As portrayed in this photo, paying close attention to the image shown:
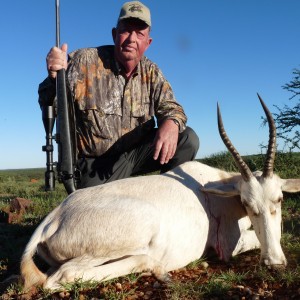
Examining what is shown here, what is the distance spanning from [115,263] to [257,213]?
119 cm

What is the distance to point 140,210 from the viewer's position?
3.54 m

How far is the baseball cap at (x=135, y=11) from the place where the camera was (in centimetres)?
547

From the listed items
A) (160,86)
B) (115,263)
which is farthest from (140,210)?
(160,86)

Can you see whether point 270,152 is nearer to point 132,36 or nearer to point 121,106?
point 121,106

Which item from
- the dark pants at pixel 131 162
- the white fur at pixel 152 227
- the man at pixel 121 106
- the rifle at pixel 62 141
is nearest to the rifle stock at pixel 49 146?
the rifle at pixel 62 141

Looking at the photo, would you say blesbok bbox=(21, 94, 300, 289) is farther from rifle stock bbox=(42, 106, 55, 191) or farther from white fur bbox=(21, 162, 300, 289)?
rifle stock bbox=(42, 106, 55, 191)

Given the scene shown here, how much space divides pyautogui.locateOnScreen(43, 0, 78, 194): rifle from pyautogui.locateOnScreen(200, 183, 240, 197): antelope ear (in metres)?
1.58

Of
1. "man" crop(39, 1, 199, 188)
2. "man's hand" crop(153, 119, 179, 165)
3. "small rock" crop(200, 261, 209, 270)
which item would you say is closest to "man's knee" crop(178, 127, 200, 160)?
"man" crop(39, 1, 199, 188)

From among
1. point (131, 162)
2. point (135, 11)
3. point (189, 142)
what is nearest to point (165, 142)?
point (189, 142)

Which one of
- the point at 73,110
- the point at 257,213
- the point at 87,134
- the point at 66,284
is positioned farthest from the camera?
the point at 87,134

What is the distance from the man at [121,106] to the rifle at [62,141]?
32cm

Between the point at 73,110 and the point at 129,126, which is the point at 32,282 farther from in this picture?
the point at 129,126

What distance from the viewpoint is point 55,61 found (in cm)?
509

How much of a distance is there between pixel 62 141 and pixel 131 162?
1.07 metres
